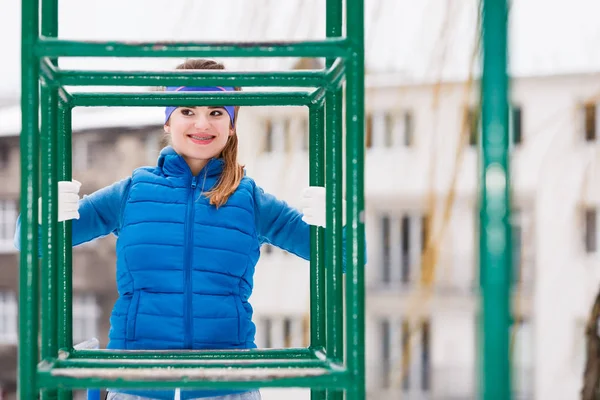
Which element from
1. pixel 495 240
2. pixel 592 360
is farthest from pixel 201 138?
pixel 592 360

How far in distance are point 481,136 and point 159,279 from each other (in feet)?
2.24

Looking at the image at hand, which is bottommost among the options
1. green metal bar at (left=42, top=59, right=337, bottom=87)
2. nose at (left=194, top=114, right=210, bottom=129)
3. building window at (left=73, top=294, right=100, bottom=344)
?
building window at (left=73, top=294, right=100, bottom=344)

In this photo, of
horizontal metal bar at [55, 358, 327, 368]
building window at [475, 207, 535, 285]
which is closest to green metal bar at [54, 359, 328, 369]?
horizontal metal bar at [55, 358, 327, 368]

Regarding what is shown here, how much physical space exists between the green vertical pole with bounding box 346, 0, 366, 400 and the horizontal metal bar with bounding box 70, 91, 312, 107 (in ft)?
1.00

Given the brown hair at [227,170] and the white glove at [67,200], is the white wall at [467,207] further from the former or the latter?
the white glove at [67,200]

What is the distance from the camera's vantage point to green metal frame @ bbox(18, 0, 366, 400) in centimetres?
86

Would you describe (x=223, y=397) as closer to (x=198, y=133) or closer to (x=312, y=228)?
(x=312, y=228)

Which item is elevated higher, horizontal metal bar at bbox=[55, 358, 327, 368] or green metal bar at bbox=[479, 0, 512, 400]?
green metal bar at bbox=[479, 0, 512, 400]

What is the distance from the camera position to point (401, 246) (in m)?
8.52

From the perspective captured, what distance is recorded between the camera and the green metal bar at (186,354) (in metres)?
1.09

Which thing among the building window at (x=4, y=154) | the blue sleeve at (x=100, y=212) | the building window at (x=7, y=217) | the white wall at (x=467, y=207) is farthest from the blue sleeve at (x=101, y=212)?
the building window at (x=7, y=217)

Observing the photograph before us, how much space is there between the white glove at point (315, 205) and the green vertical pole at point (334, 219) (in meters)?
0.03

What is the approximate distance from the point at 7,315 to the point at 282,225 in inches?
337

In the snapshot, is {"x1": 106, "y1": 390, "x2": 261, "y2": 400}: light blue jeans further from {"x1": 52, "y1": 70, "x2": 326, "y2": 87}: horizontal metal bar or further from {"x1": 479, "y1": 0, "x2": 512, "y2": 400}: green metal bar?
{"x1": 479, "y1": 0, "x2": 512, "y2": 400}: green metal bar
